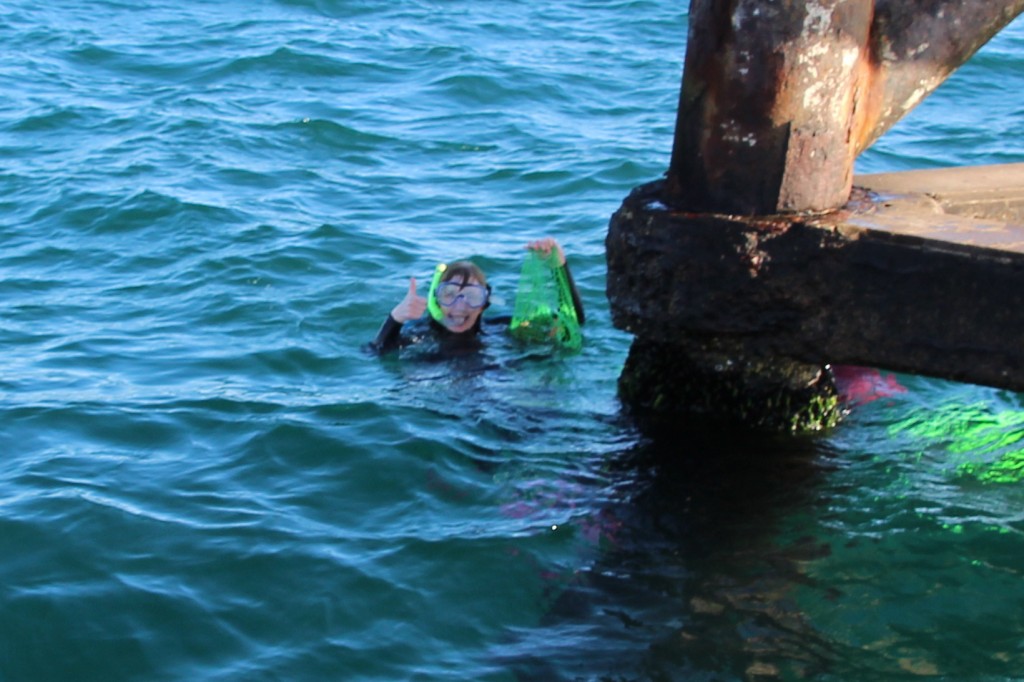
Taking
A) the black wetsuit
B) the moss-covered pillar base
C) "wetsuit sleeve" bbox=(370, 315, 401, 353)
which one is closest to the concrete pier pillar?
the moss-covered pillar base

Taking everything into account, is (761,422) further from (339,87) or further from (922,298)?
(339,87)

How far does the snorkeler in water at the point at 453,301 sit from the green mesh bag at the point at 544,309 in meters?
0.06

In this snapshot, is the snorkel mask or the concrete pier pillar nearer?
the concrete pier pillar

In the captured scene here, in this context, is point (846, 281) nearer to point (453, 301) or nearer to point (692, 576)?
point (692, 576)

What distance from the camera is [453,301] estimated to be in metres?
8.20

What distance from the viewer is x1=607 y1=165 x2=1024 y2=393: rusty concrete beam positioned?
4.70 meters

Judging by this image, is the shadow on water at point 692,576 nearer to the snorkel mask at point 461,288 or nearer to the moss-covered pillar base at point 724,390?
the moss-covered pillar base at point 724,390

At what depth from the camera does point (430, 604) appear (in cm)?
536

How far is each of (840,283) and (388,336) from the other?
3834 mm

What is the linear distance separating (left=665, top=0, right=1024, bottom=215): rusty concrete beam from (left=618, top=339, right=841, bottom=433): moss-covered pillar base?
0.78m

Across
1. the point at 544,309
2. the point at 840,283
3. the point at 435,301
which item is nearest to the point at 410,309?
the point at 435,301

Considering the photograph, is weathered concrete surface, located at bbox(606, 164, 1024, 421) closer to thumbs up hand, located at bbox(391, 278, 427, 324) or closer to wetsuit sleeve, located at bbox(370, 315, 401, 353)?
thumbs up hand, located at bbox(391, 278, 427, 324)

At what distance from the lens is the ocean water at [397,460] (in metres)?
5.11

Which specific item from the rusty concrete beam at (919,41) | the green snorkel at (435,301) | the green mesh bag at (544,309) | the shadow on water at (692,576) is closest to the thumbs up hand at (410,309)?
the green snorkel at (435,301)
